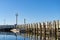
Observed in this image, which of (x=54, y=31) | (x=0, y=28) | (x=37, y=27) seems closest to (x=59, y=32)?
(x=54, y=31)

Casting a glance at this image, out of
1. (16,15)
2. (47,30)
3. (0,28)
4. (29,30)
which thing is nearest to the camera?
(47,30)

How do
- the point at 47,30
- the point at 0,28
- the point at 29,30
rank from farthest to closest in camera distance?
the point at 0,28, the point at 29,30, the point at 47,30

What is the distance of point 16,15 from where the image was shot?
117 m

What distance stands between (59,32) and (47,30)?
270 inches

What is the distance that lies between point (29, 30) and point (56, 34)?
107ft

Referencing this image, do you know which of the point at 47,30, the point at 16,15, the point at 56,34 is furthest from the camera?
the point at 16,15

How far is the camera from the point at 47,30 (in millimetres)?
40375

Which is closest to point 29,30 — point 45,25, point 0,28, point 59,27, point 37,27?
point 37,27

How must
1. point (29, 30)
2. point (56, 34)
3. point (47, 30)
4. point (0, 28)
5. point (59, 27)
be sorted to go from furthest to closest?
point (0, 28) → point (29, 30) → point (47, 30) → point (59, 27) → point (56, 34)

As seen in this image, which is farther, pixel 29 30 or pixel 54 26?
pixel 29 30

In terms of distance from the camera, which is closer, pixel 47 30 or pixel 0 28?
pixel 47 30

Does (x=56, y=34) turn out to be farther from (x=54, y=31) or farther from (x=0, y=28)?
(x=0, y=28)

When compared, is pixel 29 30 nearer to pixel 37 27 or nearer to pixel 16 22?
pixel 37 27

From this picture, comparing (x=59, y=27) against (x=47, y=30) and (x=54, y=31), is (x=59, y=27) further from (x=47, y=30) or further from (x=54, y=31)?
(x=47, y=30)
